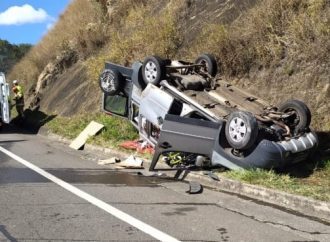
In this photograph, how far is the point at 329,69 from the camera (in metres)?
10.9

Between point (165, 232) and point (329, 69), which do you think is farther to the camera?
point (329, 69)

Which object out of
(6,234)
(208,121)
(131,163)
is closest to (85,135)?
(131,163)

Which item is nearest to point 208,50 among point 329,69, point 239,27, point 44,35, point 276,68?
point 239,27

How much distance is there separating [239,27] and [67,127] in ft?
21.3

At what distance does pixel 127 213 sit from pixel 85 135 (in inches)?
311

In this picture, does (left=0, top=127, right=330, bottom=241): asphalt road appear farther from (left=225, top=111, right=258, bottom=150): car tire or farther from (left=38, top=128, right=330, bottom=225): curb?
(left=225, top=111, right=258, bottom=150): car tire

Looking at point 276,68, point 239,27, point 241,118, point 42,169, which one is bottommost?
point 42,169

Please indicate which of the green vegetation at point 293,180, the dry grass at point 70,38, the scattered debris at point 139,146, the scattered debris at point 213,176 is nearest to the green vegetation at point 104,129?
the scattered debris at point 139,146

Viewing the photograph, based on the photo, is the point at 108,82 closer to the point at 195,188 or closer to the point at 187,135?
the point at 187,135

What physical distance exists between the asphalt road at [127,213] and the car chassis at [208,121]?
729 mm

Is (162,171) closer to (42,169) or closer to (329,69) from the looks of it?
(42,169)

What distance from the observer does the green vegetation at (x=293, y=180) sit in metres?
7.48

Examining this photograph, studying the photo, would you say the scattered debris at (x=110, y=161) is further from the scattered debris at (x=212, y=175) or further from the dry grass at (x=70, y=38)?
the dry grass at (x=70, y=38)

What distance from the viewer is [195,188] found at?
8344 mm
